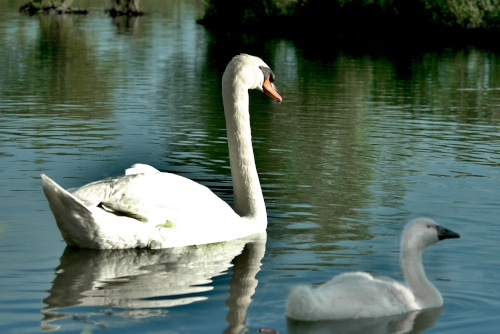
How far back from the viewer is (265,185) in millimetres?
14016

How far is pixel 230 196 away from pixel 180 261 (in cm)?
345

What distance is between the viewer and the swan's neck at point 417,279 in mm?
8164

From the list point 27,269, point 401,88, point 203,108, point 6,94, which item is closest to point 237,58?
point 27,269

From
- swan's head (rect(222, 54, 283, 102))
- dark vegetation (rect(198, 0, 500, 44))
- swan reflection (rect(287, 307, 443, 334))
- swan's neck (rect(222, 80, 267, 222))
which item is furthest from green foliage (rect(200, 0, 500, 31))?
swan reflection (rect(287, 307, 443, 334))

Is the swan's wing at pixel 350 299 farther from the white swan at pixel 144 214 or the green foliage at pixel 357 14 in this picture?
the green foliage at pixel 357 14

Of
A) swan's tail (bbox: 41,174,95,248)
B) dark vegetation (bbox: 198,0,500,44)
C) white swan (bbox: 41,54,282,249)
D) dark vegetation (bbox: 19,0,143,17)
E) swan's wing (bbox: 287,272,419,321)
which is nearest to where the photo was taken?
swan's wing (bbox: 287,272,419,321)

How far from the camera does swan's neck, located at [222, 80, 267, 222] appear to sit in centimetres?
1121

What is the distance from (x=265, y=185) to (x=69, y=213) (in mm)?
4933

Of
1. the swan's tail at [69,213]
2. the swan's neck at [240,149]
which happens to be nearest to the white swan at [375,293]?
the swan's tail at [69,213]

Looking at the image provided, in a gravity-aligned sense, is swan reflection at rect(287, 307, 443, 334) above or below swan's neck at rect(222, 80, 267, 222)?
below

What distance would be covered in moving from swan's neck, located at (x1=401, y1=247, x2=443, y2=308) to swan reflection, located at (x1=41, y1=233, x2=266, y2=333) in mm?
1235

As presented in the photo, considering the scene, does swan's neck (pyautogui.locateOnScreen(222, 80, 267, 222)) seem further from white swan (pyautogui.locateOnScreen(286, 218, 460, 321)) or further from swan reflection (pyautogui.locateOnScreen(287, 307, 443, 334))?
swan reflection (pyautogui.locateOnScreen(287, 307, 443, 334))

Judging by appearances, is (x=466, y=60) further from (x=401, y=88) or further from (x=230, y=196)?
(x=230, y=196)

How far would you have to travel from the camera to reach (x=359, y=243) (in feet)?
35.3
